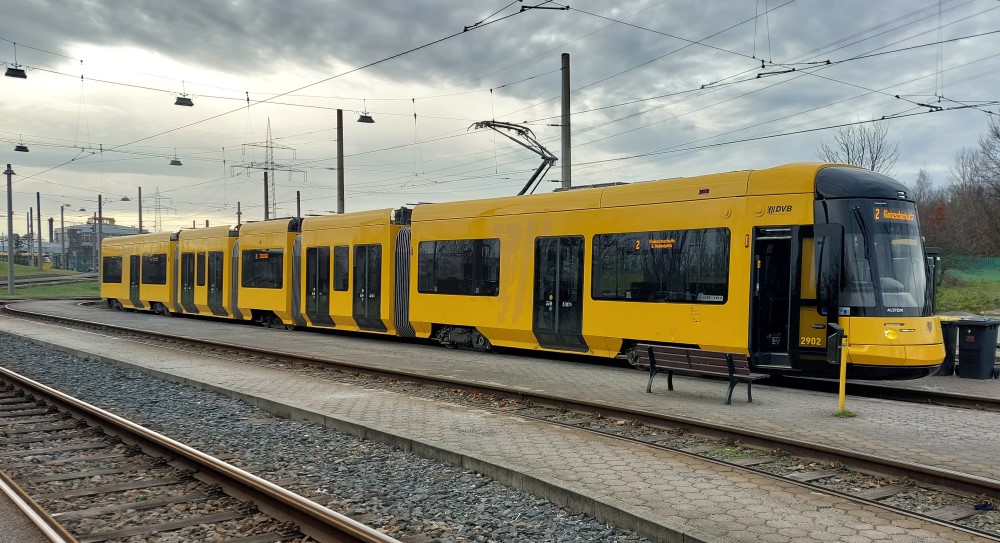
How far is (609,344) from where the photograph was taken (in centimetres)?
1398

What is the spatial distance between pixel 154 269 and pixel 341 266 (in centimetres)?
1429

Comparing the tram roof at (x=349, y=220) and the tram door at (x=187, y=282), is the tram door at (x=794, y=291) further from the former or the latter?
the tram door at (x=187, y=282)

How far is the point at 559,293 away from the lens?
1477cm

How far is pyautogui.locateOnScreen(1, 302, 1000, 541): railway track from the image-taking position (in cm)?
586

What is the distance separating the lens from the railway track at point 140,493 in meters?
5.17

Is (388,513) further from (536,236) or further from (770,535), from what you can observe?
(536,236)

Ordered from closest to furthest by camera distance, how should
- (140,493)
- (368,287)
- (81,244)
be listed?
(140,493)
(368,287)
(81,244)

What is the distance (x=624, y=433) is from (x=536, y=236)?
7.25 metres

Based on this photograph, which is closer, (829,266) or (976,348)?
(829,266)

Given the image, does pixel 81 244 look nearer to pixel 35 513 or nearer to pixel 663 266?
pixel 663 266

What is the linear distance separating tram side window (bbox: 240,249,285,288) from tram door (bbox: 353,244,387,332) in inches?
162

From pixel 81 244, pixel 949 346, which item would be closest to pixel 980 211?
pixel 949 346

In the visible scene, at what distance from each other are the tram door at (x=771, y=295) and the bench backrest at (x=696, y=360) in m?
1.11

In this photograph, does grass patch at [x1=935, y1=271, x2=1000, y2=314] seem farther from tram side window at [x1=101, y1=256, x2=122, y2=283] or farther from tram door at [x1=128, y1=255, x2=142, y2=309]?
tram side window at [x1=101, y1=256, x2=122, y2=283]
